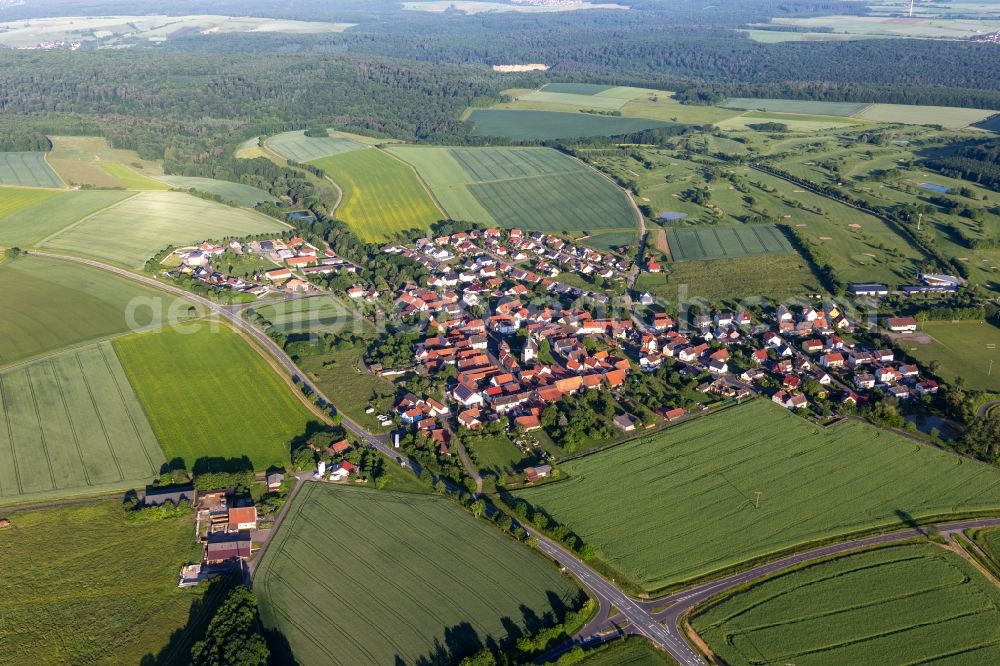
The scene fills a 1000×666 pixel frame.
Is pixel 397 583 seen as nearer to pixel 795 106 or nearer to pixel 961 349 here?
pixel 961 349

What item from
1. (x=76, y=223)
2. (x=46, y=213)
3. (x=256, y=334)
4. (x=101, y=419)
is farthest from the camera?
(x=46, y=213)

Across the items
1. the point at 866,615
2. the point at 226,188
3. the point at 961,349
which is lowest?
the point at 866,615

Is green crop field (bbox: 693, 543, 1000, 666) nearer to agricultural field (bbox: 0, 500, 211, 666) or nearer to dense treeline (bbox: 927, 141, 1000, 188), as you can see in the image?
agricultural field (bbox: 0, 500, 211, 666)

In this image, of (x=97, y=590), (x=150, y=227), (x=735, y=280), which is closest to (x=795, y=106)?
(x=735, y=280)

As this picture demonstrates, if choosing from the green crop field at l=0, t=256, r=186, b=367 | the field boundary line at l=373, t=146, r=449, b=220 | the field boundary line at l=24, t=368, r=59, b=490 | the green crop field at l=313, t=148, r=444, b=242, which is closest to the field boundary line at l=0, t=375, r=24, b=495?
the field boundary line at l=24, t=368, r=59, b=490

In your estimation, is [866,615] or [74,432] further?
[74,432]

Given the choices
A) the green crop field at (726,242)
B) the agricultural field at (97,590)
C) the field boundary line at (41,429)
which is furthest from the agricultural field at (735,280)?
the field boundary line at (41,429)
